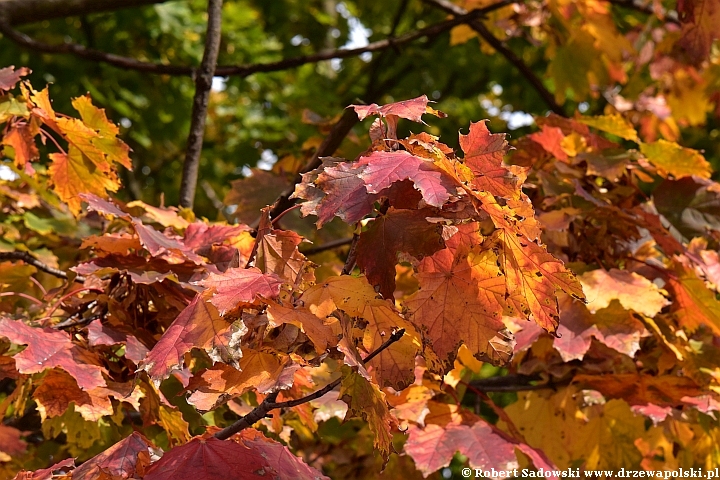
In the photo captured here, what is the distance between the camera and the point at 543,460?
5.31ft

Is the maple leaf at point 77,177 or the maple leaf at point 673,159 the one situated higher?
the maple leaf at point 77,177

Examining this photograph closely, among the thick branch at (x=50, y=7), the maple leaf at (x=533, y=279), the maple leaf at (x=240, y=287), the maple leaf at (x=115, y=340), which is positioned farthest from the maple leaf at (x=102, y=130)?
the maple leaf at (x=533, y=279)

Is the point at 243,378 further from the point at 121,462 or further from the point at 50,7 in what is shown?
the point at 50,7

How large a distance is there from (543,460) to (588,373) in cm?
24

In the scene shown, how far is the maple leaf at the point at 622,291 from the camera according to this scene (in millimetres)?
1593

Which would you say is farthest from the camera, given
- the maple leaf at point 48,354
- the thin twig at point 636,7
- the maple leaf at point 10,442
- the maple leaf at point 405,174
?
the thin twig at point 636,7

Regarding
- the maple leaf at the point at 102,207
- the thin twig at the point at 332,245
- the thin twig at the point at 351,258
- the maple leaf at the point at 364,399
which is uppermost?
the thin twig at the point at 351,258

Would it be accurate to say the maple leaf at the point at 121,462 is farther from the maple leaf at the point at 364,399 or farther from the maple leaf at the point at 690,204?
the maple leaf at the point at 690,204

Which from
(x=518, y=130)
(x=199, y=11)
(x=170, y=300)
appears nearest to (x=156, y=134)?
(x=199, y=11)

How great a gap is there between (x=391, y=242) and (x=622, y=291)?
754 mm

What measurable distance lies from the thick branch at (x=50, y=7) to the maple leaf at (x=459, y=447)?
1.44 metres

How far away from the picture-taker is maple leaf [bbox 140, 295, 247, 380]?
103 centimetres

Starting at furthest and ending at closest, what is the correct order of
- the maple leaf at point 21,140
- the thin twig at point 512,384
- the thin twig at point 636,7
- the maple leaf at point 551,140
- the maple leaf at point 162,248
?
the thin twig at point 636,7 → the maple leaf at point 551,140 → the thin twig at point 512,384 → the maple leaf at point 21,140 → the maple leaf at point 162,248

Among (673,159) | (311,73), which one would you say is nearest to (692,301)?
(673,159)
